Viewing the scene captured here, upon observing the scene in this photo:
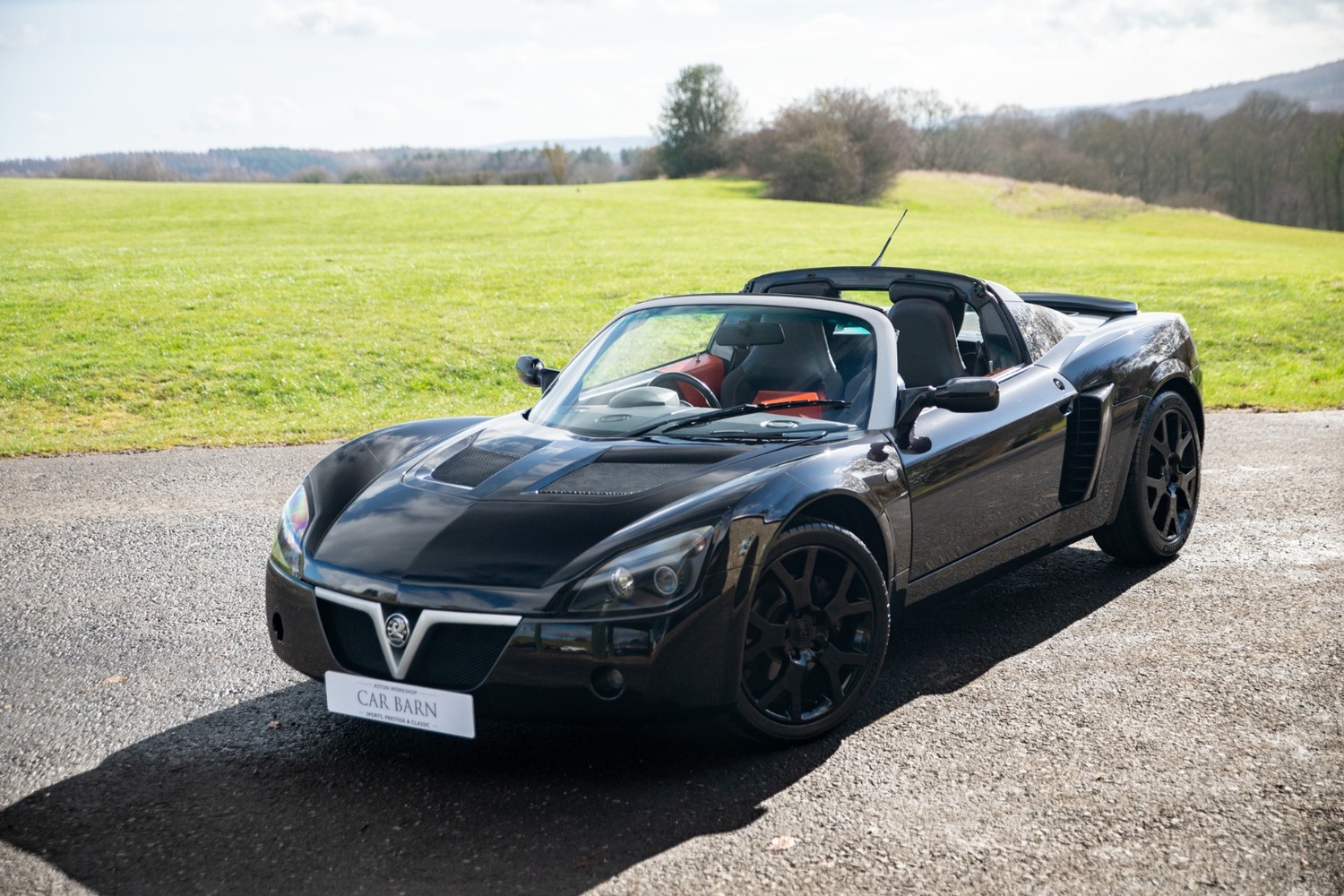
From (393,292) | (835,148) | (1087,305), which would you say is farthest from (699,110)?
(1087,305)

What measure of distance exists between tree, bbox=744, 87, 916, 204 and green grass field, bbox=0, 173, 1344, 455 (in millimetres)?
11769

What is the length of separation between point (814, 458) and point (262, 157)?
431 ft

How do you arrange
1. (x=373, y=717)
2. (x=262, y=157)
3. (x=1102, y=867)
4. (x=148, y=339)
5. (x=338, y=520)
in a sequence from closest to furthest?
(x=1102, y=867)
(x=373, y=717)
(x=338, y=520)
(x=148, y=339)
(x=262, y=157)

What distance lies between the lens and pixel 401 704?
11.5 ft

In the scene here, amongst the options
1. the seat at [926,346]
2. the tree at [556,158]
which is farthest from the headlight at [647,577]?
the tree at [556,158]

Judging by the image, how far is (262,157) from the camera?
125 meters

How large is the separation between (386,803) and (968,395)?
93.8 inches

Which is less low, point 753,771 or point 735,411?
point 735,411

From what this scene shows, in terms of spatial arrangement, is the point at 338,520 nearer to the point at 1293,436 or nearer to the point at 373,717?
the point at 373,717

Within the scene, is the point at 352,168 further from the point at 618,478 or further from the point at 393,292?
the point at 618,478

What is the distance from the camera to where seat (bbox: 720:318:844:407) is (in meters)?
4.80

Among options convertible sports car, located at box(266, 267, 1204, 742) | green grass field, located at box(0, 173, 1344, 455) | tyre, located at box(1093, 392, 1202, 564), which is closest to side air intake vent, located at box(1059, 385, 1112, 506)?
convertible sports car, located at box(266, 267, 1204, 742)

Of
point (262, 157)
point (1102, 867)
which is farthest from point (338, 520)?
point (262, 157)

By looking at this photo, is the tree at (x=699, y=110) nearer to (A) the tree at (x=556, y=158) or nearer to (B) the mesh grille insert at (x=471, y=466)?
(A) the tree at (x=556, y=158)
